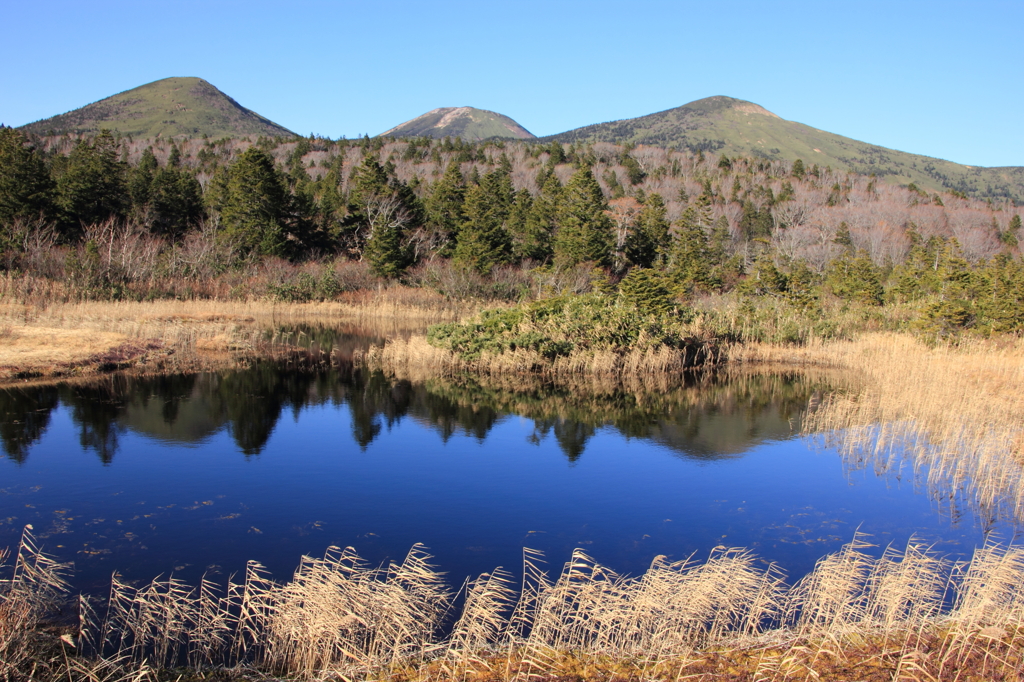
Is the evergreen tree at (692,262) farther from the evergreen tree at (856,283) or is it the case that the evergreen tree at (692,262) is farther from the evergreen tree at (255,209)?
the evergreen tree at (255,209)

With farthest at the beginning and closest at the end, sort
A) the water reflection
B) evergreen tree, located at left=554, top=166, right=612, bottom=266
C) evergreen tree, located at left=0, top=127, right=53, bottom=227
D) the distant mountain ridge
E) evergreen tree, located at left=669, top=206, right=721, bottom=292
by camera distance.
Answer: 1. the distant mountain ridge
2. evergreen tree, located at left=554, top=166, right=612, bottom=266
3. evergreen tree, located at left=0, top=127, right=53, bottom=227
4. evergreen tree, located at left=669, top=206, right=721, bottom=292
5. the water reflection

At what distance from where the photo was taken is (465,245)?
4919 cm

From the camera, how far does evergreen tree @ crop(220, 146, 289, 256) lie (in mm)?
47094

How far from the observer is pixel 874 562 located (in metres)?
7.92

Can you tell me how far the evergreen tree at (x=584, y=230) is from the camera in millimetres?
45188

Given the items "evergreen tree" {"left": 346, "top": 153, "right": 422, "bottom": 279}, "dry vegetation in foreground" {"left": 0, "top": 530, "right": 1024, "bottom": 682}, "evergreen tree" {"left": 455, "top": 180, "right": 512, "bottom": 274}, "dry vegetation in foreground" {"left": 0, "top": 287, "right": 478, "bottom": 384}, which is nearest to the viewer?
"dry vegetation in foreground" {"left": 0, "top": 530, "right": 1024, "bottom": 682}

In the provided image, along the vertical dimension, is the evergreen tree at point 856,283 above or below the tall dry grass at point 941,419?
above

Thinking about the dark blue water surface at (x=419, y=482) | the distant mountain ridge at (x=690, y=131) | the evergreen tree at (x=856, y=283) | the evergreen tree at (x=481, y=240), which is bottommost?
the dark blue water surface at (x=419, y=482)

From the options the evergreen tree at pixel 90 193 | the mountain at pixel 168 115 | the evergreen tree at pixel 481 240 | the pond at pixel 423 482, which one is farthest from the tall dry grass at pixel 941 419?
the mountain at pixel 168 115

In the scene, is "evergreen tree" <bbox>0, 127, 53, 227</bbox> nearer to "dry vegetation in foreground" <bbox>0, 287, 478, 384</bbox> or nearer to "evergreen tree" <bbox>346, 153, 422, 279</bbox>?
"dry vegetation in foreground" <bbox>0, 287, 478, 384</bbox>

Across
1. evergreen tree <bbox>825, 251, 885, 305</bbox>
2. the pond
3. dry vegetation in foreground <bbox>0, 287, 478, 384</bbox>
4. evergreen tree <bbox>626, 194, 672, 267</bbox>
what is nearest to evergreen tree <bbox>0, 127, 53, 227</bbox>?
dry vegetation in foreground <bbox>0, 287, 478, 384</bbox>

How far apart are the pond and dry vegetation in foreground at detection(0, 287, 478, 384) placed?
192cm

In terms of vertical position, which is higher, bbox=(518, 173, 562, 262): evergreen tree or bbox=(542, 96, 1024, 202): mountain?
bbox=(542, 96, 1024, 202): mountain

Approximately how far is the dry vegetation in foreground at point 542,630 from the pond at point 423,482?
0.95 m
